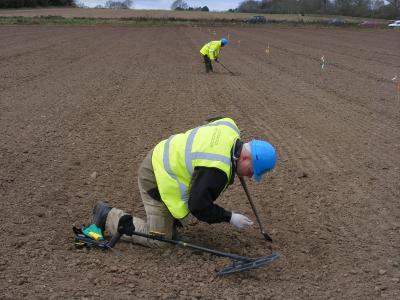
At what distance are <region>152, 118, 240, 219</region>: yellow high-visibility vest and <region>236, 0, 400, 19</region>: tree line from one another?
2991 inches

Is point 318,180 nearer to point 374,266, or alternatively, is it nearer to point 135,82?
point 374,266

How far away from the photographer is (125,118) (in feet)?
29.7

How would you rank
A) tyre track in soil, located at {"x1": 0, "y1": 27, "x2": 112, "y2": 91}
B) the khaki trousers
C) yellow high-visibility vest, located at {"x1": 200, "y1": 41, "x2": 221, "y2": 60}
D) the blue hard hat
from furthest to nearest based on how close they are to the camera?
1. yellow high-visibility vest, located at {"x1": 200, "y1": 41, "x2": 221, "y2": 60}
2. tyre track in soil, located at {"x1": 0, "y1": 27, "x2": 112, "y2": 91}
3. the khaki trousers
4. the blue hard hat

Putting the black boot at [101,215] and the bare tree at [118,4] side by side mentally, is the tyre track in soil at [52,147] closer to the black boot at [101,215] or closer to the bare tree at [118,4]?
the black boot at [101,215]

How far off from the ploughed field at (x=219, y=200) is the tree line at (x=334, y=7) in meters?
69.2

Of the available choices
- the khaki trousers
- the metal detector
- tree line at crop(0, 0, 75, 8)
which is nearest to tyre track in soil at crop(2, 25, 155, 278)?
the metal detector

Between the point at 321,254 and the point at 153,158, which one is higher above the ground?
the point at 153,158

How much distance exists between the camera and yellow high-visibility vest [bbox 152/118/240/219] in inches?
151

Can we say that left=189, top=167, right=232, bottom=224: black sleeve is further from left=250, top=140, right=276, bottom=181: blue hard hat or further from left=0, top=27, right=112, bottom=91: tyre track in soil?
left=0, top=27, right=112, bottom=91: tyre track in soil

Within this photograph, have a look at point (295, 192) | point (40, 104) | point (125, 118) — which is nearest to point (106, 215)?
point (295, 192)

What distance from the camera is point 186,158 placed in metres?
3.98

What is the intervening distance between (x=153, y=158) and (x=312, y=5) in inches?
3727

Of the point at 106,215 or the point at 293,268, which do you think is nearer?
the point at 293,268

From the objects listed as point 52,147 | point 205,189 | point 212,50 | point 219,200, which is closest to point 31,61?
point 212,50
